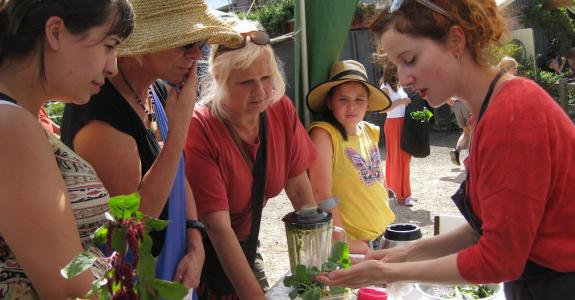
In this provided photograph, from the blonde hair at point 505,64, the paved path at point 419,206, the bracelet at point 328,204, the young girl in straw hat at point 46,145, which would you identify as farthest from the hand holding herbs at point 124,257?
the paved path at point 419,206

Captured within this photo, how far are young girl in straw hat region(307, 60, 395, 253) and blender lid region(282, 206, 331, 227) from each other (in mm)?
658

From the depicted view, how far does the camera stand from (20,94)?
42.4 inches

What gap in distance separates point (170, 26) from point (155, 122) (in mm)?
332

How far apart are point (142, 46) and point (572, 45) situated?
14885mm

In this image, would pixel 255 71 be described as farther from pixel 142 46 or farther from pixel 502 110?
pixel 502 110

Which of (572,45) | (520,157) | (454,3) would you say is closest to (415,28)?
(454,3)

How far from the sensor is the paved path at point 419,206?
430cm

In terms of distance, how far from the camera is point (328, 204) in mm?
2305

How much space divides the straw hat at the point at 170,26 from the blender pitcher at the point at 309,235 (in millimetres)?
640

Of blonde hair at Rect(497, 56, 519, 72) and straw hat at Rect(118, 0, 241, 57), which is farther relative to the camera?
straw hat at Rect(118, 0, 241, 57)

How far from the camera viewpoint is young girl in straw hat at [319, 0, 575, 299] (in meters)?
1.11

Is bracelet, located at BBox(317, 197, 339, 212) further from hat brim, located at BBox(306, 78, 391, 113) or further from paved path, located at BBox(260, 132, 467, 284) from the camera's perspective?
paved path, located at BBox(260, 132, 467, 284)

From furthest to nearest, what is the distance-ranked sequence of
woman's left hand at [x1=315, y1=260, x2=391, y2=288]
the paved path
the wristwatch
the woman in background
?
the woman in background, the paved path, the wristwatch, woman's left hand at [x1=315, y1=260, x2=391, y2=288]

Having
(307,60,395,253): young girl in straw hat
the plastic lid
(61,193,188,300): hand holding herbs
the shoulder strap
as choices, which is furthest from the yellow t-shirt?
(61,193,188,300): hand holding herbs
